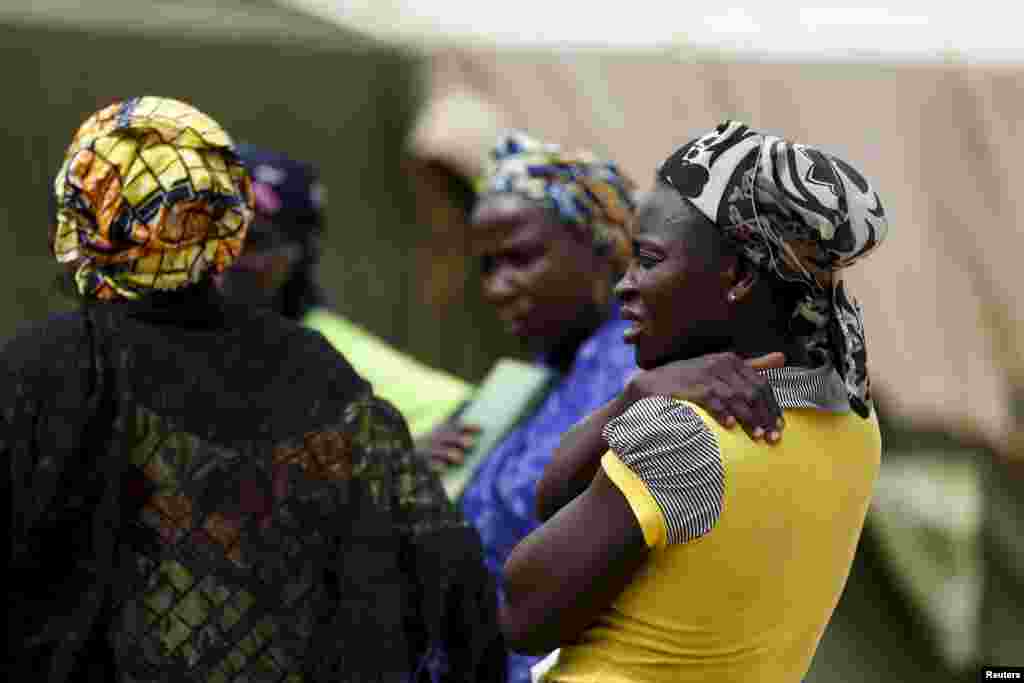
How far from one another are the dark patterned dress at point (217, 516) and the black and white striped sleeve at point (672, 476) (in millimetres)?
582

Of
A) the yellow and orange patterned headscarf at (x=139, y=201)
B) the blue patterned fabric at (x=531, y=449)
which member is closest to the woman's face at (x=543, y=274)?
the blue patterned fabric at (x=531, y=449)

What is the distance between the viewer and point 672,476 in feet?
6.73

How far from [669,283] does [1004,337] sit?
293cm

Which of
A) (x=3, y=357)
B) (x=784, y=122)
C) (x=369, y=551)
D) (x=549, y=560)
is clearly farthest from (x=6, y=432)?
(x=784, y=122)

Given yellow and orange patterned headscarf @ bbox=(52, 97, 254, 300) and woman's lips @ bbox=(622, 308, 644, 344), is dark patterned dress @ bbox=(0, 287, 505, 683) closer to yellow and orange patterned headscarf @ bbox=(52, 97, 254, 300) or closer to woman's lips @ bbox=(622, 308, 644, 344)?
yellow and orange patterned headscarf @ bbox=(52, 97, 254, 300)

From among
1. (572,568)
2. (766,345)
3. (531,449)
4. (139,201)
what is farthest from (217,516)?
(531,449)

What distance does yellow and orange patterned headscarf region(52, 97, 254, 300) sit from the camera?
240 centimetres

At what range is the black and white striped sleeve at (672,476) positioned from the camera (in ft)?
6.73

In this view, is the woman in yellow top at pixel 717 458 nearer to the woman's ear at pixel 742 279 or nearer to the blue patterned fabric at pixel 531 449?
the woman's ear at pixel 742 279

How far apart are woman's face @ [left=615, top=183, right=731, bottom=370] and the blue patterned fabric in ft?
3.40

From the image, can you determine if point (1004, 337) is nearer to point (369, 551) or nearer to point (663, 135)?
point (663, 135)

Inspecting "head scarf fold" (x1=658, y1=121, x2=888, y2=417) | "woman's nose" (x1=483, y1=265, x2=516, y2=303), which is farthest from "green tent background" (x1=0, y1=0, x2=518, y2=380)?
"head scarf fold" (x1=658, y1=121, x2=888, y2=417)

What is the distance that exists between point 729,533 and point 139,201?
984mm

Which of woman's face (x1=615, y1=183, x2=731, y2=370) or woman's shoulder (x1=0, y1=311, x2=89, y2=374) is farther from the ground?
woman's face (x1=615, y1=183, x2=731, y2=370)
